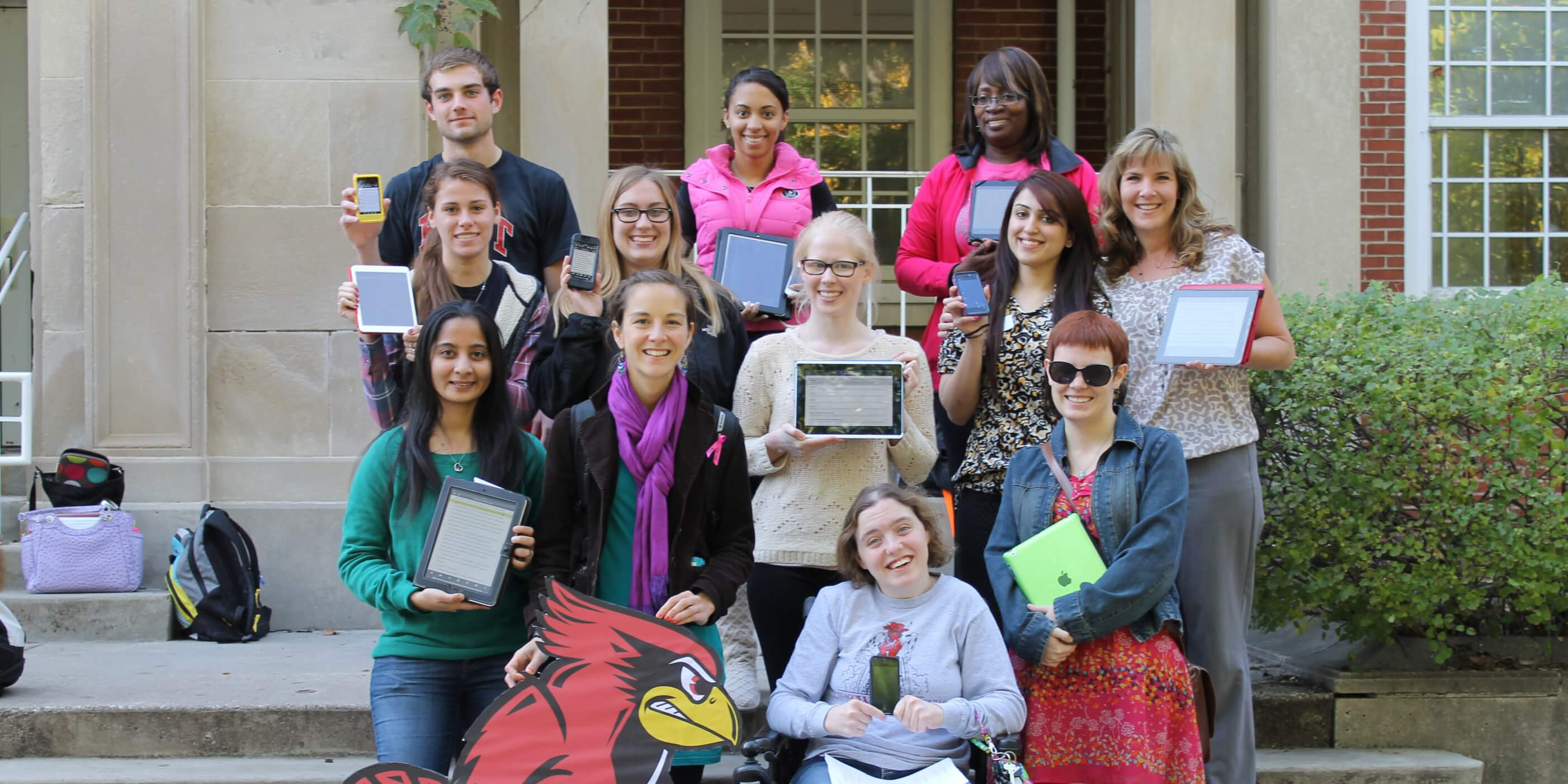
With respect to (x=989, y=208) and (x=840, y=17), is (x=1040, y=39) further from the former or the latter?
(x=989, y=208)

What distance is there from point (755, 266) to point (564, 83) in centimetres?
284

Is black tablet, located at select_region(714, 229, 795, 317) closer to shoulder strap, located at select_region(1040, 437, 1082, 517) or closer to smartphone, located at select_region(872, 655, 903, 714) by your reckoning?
shoulder strap, located at select_region(1040, 437, 1082, 517)

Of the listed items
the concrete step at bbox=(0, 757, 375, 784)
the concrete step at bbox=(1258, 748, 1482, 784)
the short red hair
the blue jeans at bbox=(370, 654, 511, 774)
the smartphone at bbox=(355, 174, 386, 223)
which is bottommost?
the concrete step at bbox=(1258, 748, 1482, 784)

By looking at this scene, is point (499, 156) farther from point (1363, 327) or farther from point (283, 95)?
point (1363, 327)

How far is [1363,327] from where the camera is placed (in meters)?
4.89

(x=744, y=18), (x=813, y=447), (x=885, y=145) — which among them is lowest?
(x=813, y=447)

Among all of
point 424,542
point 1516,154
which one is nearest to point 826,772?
point 424,542

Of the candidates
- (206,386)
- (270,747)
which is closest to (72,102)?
(206,386)

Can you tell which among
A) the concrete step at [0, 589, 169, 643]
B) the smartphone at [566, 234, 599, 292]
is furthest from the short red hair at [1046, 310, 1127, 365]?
the concrete step at [0, 589, 169, 643]

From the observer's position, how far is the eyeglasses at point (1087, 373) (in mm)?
3666

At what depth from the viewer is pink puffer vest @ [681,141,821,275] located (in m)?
4.76

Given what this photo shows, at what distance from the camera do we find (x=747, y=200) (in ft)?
15.7

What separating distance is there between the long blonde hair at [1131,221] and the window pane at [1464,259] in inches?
184

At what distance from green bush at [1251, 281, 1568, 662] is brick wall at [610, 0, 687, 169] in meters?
6.19
